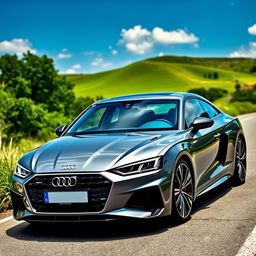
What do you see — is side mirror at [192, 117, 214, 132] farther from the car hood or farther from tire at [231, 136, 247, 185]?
tire at [231, 136, 247, 185]

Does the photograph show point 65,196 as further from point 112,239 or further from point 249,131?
point 249,131

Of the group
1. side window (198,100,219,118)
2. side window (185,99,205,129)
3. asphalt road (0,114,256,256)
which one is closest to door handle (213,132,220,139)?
side window (185,99,205,129)

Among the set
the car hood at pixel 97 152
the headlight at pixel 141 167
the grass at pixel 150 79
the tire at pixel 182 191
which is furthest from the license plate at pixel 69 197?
the grass at pixel 150 79

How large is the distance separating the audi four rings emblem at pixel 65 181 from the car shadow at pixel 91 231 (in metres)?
0.46

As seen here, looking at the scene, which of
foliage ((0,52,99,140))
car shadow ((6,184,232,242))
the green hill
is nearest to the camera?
car shadow ((6,184,232,242))

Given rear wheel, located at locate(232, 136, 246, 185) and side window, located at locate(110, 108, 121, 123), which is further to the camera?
rear wheel, located at locate(232, 136, 246, 185)

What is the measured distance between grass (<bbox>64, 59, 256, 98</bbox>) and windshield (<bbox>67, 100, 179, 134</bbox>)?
90.5 meters

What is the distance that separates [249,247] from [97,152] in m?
1.79

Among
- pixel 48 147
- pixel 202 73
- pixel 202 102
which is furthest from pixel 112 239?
pixel 202 73

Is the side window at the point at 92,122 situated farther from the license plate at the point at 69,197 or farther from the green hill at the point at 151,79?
the green hill at the point at 151,79

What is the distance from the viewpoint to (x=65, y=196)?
524cm

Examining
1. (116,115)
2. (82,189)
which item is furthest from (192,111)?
(82,189)

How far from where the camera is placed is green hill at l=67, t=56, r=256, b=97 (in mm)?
102812

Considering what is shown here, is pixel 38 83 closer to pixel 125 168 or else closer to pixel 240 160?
pixel 240 160
